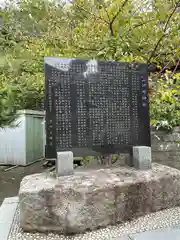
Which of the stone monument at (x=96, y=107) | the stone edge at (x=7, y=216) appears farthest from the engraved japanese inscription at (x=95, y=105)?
the stone edge at (x=7, y=216)

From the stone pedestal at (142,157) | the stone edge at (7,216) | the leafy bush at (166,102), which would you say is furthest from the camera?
the leafy bush at (166,102)

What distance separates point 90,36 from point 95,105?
1.47 m

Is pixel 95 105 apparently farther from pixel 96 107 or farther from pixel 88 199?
pixel 88 199

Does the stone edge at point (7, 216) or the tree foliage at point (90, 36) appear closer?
the stone edge at point (7, 216)

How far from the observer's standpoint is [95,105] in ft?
9.48

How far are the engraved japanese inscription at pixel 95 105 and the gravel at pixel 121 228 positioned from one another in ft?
2.91

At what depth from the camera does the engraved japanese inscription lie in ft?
8.96

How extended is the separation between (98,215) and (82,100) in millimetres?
1413

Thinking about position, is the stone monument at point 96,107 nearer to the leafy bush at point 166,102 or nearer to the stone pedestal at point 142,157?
the stone pedestal at point 142,157

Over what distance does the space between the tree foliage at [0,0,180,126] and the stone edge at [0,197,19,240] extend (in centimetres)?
203

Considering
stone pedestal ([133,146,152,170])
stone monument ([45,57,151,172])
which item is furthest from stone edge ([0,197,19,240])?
A: stone pedestal ([133,146,152,170])

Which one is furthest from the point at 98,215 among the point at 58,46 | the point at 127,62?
the point at 58,46

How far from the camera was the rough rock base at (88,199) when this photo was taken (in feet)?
7.32

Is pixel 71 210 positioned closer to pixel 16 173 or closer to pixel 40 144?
pixel 16 173
